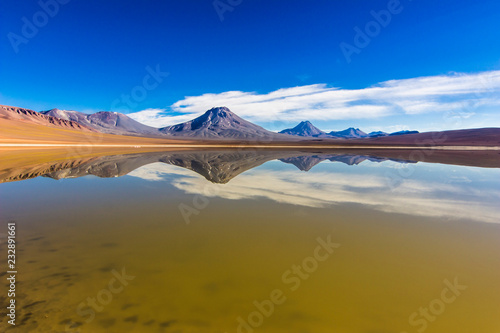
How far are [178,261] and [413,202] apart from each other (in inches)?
457

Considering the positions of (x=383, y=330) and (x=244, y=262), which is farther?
(x=244, y=262)

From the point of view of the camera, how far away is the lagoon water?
164 inches

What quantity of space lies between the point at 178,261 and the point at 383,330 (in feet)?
14.2

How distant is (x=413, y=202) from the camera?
12.1m

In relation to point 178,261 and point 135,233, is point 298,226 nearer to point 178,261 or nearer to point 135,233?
point 178,261

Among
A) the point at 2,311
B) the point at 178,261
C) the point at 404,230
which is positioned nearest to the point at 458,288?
the point at 404,230

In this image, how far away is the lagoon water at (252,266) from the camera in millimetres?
4176

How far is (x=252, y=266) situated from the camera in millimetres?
5707

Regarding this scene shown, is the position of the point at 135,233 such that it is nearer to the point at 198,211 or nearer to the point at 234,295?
the point at 198,211

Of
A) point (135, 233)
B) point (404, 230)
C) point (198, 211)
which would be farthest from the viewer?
point (198, 211)

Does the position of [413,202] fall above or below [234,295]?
above

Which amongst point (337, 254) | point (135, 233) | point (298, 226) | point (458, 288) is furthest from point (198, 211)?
point (458, 288)

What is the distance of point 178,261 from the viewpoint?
5879mm

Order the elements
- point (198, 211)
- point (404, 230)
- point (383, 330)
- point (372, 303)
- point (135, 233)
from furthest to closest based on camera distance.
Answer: point (198, 211), point (404, 230), point (135, 233), point (372, 303), point (383, 330)
